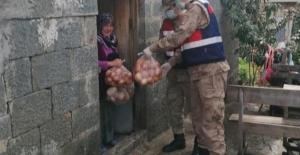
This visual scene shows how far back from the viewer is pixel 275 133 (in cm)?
392

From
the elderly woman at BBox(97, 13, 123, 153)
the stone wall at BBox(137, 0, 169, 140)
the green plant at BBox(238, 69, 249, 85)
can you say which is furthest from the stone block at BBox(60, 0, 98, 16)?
the green plant at BBox(238, 69, 249, 85)

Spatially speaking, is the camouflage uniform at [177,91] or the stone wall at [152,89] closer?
the camouflage uniform at [177,91]

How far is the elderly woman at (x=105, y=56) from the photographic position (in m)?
3.91

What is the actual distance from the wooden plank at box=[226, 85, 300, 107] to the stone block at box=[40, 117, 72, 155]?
5.90ft

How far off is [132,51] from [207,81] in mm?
1090

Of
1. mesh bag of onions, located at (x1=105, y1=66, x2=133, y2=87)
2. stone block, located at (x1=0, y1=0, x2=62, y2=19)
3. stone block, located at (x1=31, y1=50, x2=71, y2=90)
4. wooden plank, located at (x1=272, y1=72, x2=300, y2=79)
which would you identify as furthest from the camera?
wooden plank, located at (x1=272, y1=72, x2=300, y2=79)

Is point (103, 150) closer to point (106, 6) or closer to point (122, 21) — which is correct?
point (122, 21)

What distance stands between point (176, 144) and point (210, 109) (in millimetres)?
982

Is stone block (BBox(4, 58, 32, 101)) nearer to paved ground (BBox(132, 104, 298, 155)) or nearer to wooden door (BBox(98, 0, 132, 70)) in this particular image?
wooden door (BBox(98, 0, 132, 70))

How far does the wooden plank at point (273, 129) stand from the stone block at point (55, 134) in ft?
6.50

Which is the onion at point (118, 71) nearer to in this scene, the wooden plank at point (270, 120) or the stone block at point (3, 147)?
the wooden plank at point (270, 120)

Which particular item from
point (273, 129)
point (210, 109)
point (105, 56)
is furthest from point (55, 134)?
point (273, 129)

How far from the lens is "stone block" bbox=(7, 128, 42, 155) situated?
2615 mm

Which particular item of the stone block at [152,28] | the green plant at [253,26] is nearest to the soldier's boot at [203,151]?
the stone block at [152,28]
